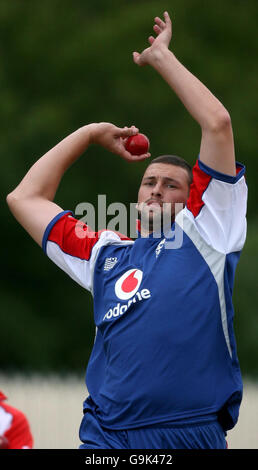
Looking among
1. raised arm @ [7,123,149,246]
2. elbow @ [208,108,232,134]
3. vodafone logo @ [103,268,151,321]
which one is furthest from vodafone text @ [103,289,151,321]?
elbow @ [208,108,232,134]

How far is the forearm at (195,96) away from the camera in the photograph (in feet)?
11.1

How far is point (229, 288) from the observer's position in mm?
3525

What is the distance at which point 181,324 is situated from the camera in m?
3.37

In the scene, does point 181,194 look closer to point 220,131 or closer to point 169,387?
point 220,131

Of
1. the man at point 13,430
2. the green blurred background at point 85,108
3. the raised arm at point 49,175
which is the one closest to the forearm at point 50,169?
the raised arm at point 49,175

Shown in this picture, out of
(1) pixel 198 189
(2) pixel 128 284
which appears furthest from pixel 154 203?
(2) pixel 128 284

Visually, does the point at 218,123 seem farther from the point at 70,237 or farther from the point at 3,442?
the point at 3,442

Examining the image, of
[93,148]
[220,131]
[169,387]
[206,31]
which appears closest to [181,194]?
[220,131]

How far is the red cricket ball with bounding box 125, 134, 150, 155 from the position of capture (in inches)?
156

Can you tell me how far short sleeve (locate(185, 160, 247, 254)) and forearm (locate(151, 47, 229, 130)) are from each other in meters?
0.20

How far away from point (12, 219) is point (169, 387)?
6971 millimetres

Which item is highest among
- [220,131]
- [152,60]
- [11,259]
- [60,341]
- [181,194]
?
[152,60]

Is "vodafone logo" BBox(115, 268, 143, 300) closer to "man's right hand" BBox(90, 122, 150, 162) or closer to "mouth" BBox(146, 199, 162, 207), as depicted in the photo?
"mouth" BBox(146, 199, 162, 207)

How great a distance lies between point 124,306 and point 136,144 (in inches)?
34.7
